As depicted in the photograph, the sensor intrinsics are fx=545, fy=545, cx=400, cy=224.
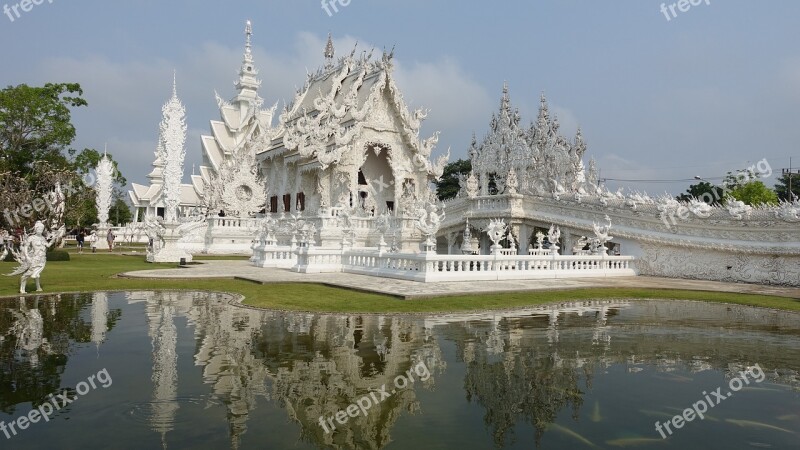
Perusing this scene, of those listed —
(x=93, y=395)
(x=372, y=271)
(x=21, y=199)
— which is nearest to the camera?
(x=93, y=395)

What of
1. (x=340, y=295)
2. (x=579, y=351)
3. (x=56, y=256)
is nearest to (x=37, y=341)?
(x=340, y=295)

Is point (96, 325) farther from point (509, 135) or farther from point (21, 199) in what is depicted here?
point (509, 135)

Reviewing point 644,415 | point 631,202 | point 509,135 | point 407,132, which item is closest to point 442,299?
point 644,415

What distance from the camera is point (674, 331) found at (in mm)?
8680

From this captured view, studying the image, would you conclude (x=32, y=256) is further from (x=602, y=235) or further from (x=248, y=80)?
(x=248, y=80)

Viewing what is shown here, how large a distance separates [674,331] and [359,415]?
6.19 meters

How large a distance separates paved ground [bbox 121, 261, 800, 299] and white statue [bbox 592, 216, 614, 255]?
4.79 ft

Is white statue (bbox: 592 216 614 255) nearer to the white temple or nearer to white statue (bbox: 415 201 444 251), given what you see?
the white temple

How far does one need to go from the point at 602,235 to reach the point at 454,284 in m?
8.07

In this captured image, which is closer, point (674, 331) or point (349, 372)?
point (349, 372)

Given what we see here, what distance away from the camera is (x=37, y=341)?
7.03 m

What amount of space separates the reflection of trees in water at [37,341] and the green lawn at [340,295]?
212 cm

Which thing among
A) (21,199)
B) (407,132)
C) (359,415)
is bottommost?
(359,415)

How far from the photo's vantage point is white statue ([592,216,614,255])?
19.4 metres
